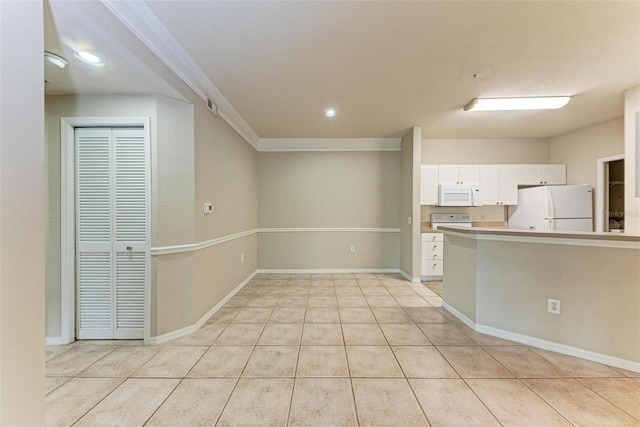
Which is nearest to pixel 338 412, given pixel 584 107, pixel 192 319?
pixel 192 319

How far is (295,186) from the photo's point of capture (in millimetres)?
5090

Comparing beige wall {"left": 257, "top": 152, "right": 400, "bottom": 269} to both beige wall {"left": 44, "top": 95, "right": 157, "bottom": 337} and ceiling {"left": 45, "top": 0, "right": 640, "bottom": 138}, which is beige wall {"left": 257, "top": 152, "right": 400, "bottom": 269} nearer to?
ceiling {"left": 45, "top": 0, "right": 640, "bottom": 138}

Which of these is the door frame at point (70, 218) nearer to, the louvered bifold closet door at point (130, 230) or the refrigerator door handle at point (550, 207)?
the louvered bifold closet door at point (130, 230)

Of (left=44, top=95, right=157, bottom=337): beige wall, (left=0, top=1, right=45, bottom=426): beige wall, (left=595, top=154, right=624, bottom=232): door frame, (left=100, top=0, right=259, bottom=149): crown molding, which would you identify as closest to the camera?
(left=0, top=1, right=45, bottom=426): beige wall

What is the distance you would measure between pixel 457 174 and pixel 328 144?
247cm

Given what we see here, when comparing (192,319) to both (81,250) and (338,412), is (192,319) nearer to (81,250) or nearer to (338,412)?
(81,250)

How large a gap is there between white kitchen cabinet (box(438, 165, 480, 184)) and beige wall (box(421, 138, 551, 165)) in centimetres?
34

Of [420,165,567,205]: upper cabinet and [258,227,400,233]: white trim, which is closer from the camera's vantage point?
[420,165,567,205]: upper cabinet

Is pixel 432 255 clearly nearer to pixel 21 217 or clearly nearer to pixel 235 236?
pixel 235 236

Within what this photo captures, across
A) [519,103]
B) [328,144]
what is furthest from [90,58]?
[519,103]

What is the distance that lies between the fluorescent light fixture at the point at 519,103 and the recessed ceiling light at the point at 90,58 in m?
3.79

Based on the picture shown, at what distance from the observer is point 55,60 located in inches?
70.9

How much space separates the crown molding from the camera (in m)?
1.68

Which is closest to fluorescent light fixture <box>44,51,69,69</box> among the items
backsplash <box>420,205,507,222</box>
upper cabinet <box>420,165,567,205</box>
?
upper cabinet <box>420,165,567,205</box>
